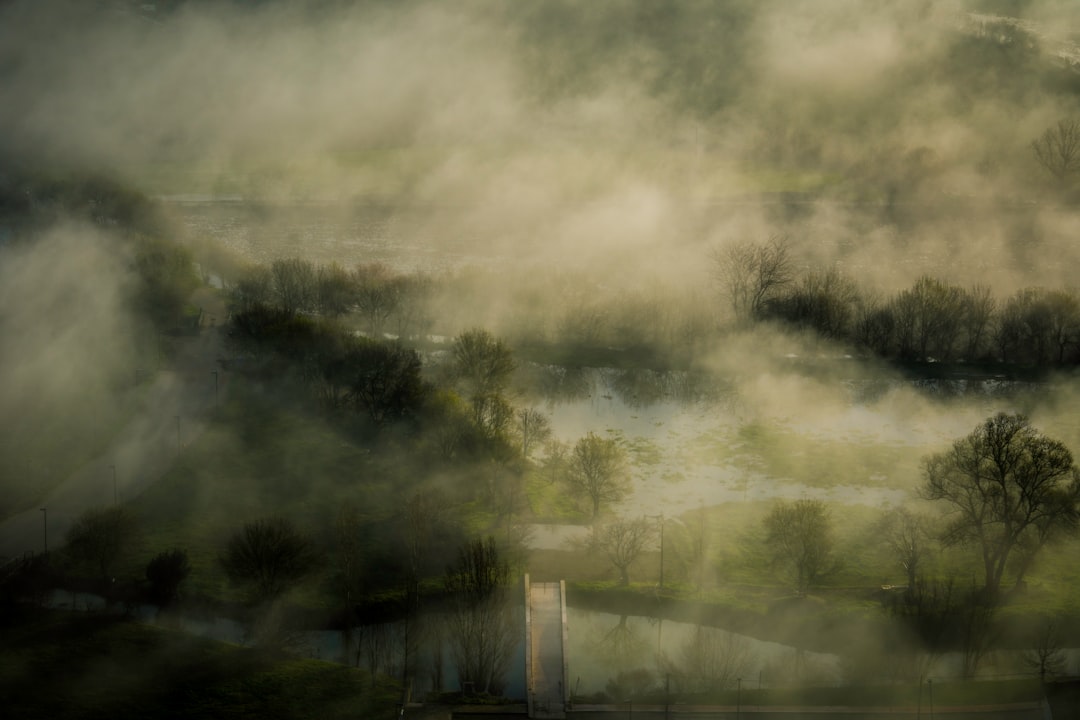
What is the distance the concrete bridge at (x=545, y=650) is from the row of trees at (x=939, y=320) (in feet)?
108

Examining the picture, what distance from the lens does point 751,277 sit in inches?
2933

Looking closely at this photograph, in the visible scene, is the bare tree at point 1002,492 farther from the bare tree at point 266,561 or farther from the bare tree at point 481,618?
the bare tree at point 266,561

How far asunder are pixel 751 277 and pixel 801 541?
34.0m

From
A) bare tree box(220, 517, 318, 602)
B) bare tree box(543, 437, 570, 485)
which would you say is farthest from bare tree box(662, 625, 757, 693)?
bare tree box(220, 517, 318, 602)

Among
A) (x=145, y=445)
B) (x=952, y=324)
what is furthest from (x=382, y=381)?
(x=952, y=324)

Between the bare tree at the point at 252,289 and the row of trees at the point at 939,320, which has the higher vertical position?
the bare tree at the point at 252,289

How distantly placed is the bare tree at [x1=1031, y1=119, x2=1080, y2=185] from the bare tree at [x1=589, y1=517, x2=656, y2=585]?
7485 cm

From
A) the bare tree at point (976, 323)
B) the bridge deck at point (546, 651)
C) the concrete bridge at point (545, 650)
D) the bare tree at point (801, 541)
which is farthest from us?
the bare tree at point (976, 323)

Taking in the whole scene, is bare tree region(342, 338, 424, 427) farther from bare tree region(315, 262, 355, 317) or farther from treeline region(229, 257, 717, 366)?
bare tree region(315, 262, 355, 317)

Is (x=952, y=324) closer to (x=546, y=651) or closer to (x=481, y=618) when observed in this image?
(x=546, y=651)

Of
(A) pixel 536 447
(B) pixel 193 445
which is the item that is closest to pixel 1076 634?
(A) pixel 536 447

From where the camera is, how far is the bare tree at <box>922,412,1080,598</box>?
139 feet

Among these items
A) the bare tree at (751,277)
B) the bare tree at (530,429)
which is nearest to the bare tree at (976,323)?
the bare tree at (751,277)

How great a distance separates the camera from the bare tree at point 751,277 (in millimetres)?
72062
